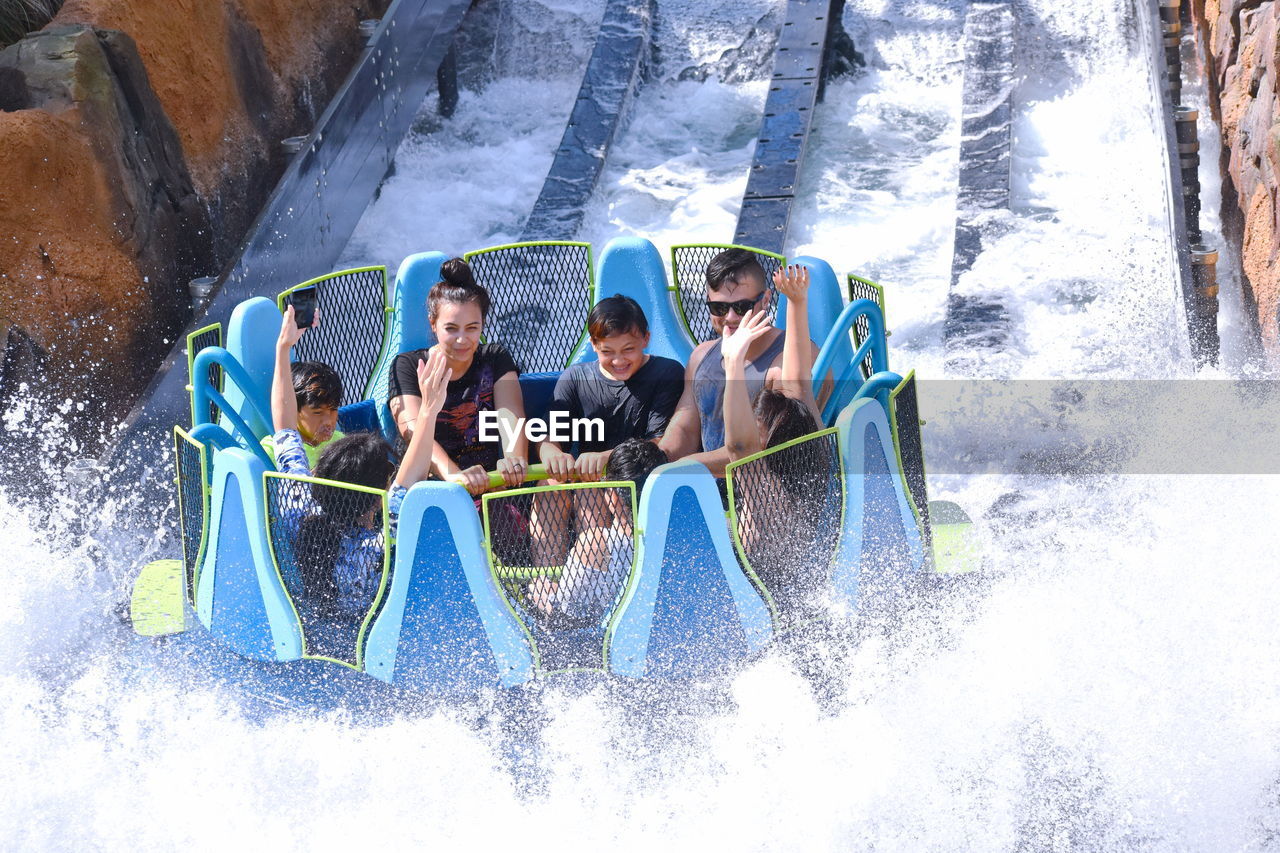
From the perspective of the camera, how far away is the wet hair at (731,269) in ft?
9.82

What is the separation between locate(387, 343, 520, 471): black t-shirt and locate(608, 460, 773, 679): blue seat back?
785 mm

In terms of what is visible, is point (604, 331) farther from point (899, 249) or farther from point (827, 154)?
point (827, 154)

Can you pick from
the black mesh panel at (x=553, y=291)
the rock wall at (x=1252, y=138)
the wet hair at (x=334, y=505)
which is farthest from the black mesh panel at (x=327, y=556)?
the rock wall at (x=1252, y=138)

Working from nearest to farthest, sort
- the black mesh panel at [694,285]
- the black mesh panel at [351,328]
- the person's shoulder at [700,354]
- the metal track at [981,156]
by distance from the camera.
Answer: the person's shoulder at [700,354]
the black mesh panel at [351,328]
the black mesh panel at [694,285]
the metal track at [981,156]

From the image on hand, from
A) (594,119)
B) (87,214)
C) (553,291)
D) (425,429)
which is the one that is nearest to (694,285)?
(553,291)

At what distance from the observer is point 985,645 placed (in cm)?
291

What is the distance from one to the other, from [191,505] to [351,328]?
95cm

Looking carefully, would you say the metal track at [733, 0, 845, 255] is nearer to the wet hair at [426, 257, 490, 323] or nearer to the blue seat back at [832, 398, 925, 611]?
the wet hair at [426, 257, 490, 323]

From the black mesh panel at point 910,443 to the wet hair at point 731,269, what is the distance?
0.41 metres

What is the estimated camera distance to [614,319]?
2.96 metres

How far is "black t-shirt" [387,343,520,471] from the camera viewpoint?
3.15 metres

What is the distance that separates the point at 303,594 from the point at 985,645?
1472mm

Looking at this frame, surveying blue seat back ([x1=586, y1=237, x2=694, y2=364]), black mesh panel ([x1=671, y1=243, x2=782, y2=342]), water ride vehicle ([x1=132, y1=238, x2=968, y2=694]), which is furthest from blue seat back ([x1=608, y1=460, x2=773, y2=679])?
black mesh panel ([x1=671, y1=243, x2=782, y2=342])

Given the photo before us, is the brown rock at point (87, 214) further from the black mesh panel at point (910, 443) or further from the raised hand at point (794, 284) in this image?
the black mesh panel at point (910, 443)
